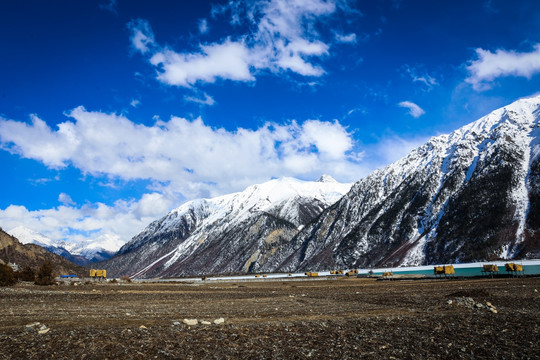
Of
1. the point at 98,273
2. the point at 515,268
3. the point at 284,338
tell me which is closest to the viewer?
the point at 284,338

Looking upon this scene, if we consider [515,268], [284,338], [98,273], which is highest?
[284,338]

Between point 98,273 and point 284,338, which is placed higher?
point 284,338

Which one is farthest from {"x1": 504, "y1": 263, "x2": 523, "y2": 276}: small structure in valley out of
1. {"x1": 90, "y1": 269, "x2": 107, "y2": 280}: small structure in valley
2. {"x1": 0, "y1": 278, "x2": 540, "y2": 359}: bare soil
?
{"x1": 90, "y1": 269, "x2": 107, "y2": 280}: small structure in valley

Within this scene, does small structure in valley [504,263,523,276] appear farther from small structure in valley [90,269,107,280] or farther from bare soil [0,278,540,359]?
small structure in valley [90,269,107,280]

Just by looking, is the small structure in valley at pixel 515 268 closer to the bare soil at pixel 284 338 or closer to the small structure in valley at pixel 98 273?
the bare soil at pixel 284 338

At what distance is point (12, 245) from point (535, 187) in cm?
24325

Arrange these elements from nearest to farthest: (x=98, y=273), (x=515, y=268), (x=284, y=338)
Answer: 1. (x=284, y=338)
2. (x=515, y=268)
3. (x=98, y=273)

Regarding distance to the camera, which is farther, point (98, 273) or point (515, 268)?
point (98, 273)

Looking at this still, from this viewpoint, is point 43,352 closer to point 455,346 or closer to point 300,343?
point 300,343

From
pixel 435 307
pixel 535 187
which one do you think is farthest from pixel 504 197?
pixel 435 307

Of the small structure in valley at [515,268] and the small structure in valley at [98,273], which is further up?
the small structure in valley at [515,268]

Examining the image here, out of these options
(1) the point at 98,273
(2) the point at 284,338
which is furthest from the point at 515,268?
(1) the point at 98,273

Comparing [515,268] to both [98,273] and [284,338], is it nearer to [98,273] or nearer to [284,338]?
[284,338]

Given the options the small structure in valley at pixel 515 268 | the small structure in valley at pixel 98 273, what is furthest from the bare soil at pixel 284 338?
the small structure in valley at pixel 98 273
